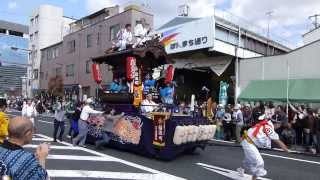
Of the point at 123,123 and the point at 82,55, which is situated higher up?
the point at 82,55

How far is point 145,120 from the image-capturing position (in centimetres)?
1297

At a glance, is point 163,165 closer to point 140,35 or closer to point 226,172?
point 226,172

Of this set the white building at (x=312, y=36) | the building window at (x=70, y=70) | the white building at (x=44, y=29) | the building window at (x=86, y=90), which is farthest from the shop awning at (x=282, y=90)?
the white building at (x=44, y=29)

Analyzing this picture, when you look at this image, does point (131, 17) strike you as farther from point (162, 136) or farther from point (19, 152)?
point (19, 152)

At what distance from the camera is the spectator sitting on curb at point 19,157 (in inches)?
134

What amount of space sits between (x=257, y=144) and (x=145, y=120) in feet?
13.6

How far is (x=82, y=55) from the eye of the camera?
5147 cm

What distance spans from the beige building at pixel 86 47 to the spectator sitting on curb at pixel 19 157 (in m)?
37.5

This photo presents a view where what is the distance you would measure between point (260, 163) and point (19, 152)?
6.84 metres

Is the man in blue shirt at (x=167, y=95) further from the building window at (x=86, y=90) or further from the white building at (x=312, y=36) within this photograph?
the building window at (x=86, y=90)

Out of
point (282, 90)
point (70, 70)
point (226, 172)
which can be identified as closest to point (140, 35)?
point (226, 172)

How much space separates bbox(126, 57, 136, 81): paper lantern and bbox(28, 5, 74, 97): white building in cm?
5462

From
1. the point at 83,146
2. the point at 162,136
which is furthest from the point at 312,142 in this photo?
the point at 83,146

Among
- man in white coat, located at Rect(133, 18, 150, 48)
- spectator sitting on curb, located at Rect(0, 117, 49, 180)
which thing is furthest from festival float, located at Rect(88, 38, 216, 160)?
spectator sitting on curb, located at Rect(0, 117, 49, 180)
